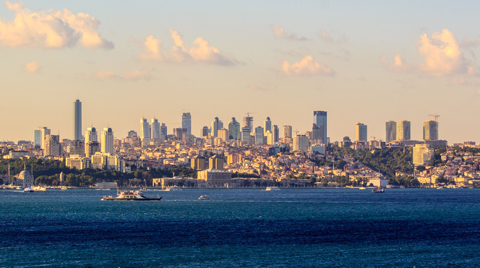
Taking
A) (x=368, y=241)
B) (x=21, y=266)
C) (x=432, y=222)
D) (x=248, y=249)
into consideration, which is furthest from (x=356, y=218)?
(x=21, y=266)

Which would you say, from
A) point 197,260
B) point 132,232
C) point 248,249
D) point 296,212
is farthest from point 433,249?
point 296,212

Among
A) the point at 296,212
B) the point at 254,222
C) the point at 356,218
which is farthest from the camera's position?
the point at 296,212

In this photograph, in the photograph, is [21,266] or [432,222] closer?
[21,266]

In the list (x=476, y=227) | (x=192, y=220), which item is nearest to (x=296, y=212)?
(x=192, y=220)

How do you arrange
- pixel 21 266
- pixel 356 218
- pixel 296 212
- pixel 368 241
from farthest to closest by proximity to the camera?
pixel 296 212 → pixel 356 218 → pixel 368 241 → pixel 21 266

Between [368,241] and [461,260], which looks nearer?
[461,260]

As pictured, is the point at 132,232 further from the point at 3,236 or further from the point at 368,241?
the point at 368,241

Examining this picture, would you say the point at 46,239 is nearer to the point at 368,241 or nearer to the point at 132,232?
the point at 132,232

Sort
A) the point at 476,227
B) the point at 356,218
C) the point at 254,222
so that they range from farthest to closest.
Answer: the point at 356,218, the point at 254,222, the point at 476,227

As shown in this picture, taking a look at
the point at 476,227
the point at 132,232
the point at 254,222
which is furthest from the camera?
the point at 254,222
